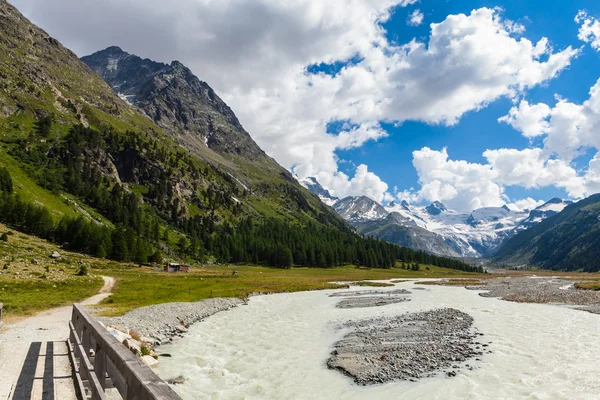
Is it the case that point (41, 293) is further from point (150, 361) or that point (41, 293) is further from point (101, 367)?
point (101, 367)

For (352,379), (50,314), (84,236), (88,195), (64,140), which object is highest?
(64,140)

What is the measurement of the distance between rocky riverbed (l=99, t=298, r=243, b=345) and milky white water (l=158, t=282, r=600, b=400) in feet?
5.86

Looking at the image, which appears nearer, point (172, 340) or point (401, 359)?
point (401, 359)

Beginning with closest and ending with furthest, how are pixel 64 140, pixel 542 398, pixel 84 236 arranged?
pixel 542 398, pixel 84 236, pixel 64 140

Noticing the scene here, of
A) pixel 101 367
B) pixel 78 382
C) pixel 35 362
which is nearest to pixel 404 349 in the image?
pixel 78 382

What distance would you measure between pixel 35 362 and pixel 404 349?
22558 millimetres

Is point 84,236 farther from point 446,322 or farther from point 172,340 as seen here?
point 446,322

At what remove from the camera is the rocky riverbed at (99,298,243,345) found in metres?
29.7

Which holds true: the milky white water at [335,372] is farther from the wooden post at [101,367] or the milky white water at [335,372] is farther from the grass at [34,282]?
the grass at [34,282]

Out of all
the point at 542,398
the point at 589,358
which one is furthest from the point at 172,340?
the point at 589,358

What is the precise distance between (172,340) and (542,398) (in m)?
25.5

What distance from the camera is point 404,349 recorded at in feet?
86.6

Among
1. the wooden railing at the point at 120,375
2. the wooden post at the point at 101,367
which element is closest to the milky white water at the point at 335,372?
the wooden railing at the point at 120,375

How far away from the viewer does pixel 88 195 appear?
17212 cm
